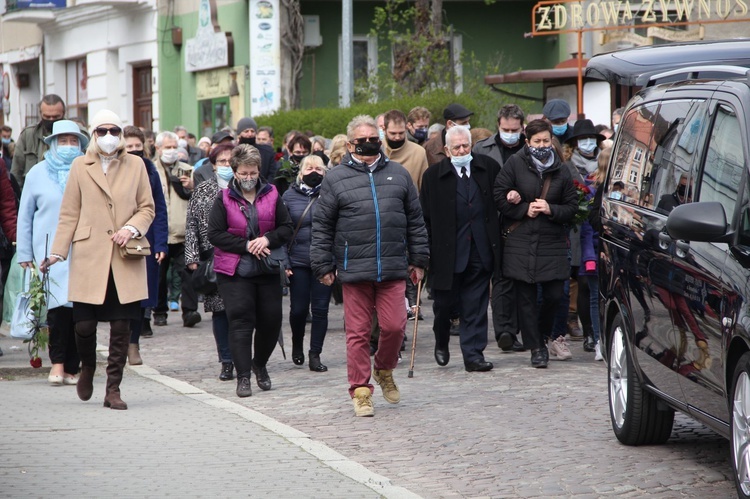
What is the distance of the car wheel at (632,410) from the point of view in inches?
309

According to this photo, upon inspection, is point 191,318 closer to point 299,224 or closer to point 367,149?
point 299,224

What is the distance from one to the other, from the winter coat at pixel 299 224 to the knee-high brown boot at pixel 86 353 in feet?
8.32

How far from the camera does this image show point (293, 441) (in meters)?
8.28

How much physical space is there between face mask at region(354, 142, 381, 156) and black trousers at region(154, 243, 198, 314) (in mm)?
6036

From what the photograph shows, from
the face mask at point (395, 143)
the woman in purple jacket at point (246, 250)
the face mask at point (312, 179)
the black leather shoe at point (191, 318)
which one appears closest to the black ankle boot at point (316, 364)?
the woman in purple jacket at point (246, 250)

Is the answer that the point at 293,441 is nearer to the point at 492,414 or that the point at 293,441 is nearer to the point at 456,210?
the point at 492,414

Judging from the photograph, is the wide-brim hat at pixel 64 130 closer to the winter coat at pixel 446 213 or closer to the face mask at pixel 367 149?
the face mask at pixel 367 149

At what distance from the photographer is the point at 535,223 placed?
37.0 ft

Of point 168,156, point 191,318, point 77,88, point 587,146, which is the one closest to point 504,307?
point 587,146

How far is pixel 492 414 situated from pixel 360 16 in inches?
952

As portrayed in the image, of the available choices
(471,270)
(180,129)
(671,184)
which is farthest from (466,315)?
(180,129)

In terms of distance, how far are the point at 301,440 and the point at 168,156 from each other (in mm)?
7837

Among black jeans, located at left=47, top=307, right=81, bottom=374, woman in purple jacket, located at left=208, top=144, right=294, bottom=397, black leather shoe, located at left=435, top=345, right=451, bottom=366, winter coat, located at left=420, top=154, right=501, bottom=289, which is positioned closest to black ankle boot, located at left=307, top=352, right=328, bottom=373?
black leather shoe, located at left=435, top=345, right=451, bottom=366

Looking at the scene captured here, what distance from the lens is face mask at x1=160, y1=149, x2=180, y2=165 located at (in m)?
15.6
